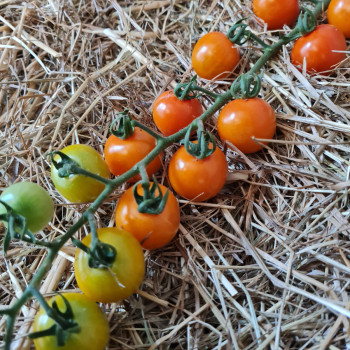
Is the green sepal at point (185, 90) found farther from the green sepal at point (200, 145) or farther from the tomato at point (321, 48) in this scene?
the tomato at point (321, 48)

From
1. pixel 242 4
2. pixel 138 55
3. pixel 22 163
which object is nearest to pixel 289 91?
pixel 242 4

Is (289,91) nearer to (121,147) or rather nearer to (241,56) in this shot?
(241,56)

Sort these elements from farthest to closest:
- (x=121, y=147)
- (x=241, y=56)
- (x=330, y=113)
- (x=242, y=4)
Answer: (x=242, y=4)
(x=241, y=56)
(x=330, y=113)
(x=121, y=147)

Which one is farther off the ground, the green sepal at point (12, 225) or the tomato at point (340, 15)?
the tomato at point (340, 15)

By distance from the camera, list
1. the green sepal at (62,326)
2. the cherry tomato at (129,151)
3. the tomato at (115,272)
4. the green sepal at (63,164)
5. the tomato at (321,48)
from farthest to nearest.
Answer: the tomato at (321,48) < the cherry tomato at (129,151) < the green sepal at (63,164) < the tomato at (115,272) < the green sepal at (62,326)

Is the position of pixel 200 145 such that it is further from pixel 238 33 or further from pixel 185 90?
pixel 238 33

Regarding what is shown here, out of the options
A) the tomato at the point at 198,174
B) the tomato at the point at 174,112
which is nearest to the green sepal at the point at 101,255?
the tomato at the point at 198,174
